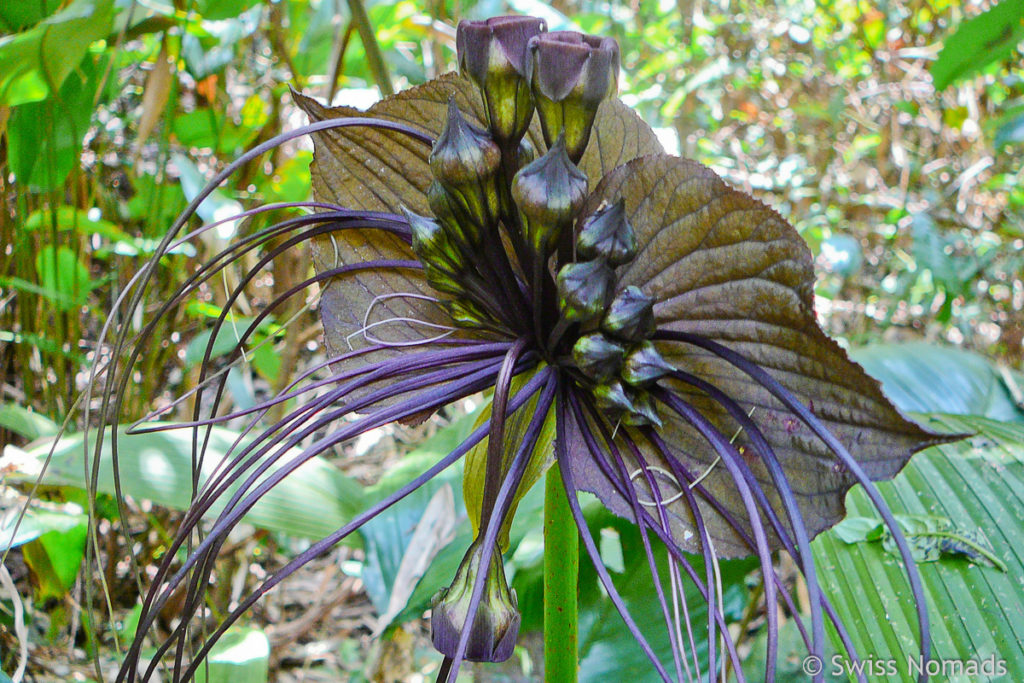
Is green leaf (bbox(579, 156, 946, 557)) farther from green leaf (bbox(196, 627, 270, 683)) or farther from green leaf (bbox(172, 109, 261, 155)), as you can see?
green leaf (bbox(172, 109, 261, 155))

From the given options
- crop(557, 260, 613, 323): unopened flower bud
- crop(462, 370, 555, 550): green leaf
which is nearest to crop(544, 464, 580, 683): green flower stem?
crop(462, 370, 555, 550): green leaf

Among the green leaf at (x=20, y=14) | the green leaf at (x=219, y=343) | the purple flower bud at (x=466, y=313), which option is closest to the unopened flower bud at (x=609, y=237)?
the purple flower bud at (x=466, y=313)

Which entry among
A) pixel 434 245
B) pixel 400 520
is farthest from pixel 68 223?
pixel 434 245

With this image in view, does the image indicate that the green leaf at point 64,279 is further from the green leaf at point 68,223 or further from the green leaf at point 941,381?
the green leaf at point 941,381

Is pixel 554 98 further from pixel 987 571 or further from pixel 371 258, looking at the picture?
pixel 987 571

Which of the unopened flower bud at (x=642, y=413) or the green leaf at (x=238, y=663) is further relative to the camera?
the green leaf at (x=238, y=663)

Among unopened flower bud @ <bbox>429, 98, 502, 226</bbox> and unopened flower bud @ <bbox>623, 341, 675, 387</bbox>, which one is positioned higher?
unopened flower bud @ <bbox>429, 98, 502, 226</bbox>
